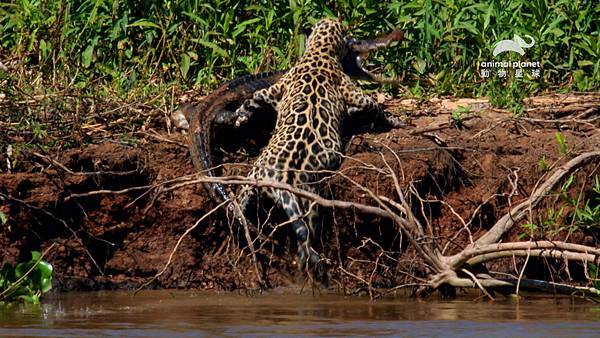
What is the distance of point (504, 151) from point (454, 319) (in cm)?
228

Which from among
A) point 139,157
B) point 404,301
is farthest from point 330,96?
point 404,301

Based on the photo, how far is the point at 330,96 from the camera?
871 cm

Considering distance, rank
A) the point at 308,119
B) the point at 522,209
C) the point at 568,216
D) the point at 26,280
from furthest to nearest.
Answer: the point at 308,119 < the point at 568,216 < the point at 522,209 < the point at 26,280

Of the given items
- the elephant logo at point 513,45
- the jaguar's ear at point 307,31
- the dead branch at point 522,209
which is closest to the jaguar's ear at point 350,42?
the jaguar's ear at point 307,31

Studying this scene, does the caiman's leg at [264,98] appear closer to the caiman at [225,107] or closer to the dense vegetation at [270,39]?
the caiman at [225,107]

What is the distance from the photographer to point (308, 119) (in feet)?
27.3

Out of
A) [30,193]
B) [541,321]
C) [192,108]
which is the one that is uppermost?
[192,108]

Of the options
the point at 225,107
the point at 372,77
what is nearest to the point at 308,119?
the point at 225,107

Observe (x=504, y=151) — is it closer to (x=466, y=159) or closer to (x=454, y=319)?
(x=466, y=159)

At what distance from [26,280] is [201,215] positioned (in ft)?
4.77

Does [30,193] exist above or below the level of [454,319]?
above

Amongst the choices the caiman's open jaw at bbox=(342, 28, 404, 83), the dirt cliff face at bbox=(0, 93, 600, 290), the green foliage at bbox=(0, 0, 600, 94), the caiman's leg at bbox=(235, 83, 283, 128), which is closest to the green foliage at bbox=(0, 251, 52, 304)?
the dirt cliff face at bbox=(0, 93, 600, 290)

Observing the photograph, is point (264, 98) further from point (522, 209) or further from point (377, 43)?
point (522, 209)

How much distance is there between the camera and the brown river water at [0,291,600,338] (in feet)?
19.5
